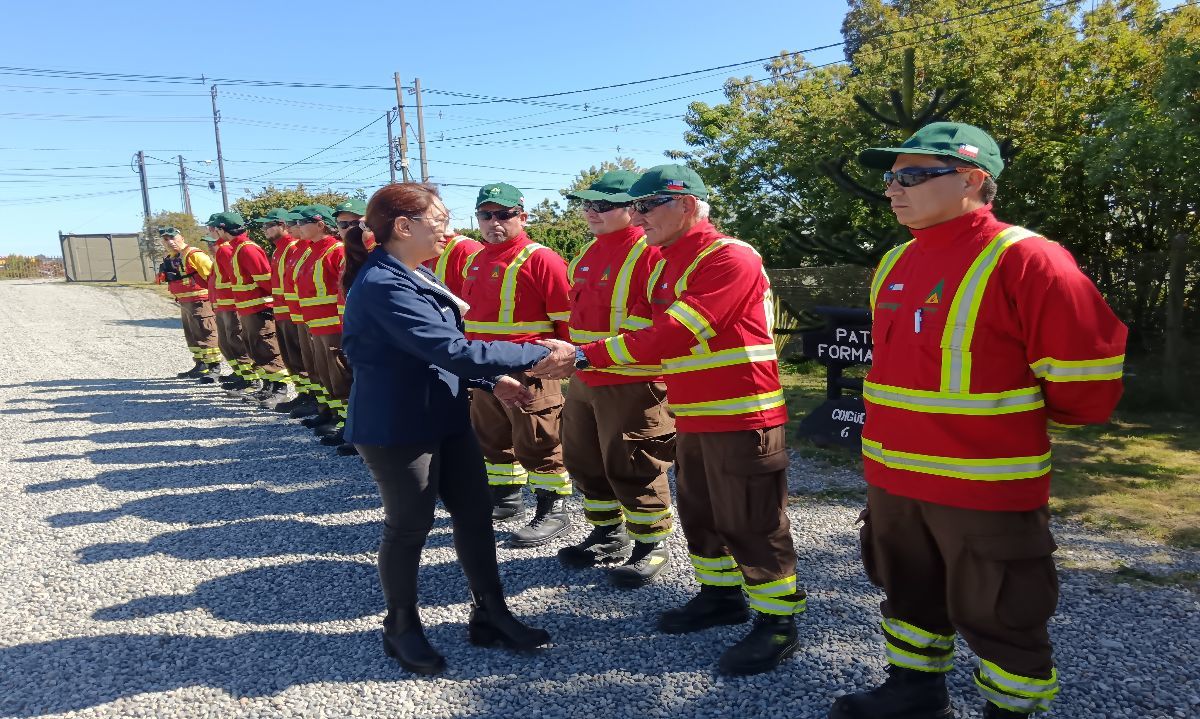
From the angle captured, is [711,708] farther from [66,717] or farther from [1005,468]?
[66,717]

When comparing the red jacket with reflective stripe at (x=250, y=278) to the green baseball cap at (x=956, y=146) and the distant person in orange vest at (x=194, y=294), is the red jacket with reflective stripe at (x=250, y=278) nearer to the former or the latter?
the distant person in orange vest at (x=194, y=294)

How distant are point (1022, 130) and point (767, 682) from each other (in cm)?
1258

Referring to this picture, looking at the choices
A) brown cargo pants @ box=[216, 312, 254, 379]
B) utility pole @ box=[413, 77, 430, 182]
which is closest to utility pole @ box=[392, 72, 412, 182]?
utility pole @ box=[413, 77, 430, 182]

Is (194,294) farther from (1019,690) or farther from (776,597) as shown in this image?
(1019,690)

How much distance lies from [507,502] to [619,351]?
2450 mm

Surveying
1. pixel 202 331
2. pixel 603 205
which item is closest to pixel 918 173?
pixel 603 205

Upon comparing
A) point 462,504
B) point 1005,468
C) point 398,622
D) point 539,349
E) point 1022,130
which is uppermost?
point 1022,130

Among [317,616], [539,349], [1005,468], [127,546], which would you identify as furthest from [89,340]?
[1005,468]

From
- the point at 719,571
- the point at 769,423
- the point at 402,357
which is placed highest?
the point at 402,357

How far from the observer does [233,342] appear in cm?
1015

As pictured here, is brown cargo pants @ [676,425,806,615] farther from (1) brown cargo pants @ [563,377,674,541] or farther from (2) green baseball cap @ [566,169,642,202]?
(2) green baseball cap @ [566,169,642,202]

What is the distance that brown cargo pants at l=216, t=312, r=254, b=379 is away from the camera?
10.1 meters

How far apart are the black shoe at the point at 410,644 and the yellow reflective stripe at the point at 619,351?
4.69ft

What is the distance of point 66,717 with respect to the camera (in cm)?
294
